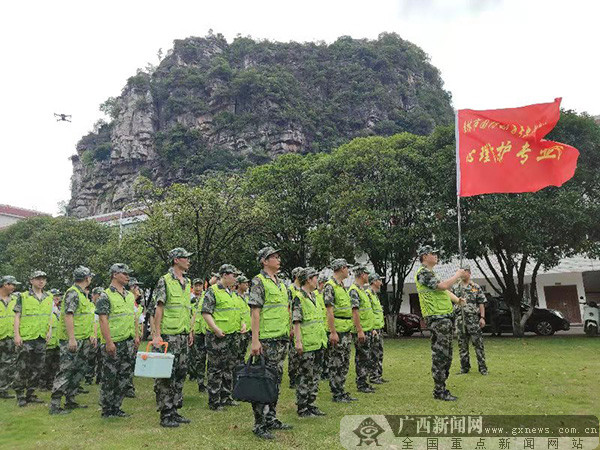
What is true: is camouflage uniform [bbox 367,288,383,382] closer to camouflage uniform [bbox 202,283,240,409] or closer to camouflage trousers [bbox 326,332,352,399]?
camouflage trousers [bbox 326,332,352,399]

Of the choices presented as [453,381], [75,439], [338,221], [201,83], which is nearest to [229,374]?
→ [75,439]

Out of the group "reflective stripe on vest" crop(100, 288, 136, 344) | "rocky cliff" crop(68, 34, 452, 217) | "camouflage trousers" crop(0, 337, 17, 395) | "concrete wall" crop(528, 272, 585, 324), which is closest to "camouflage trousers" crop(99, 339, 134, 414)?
"reflective stripe on vest" crop(100, 288, 136, 344)

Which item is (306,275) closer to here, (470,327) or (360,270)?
(360,270)

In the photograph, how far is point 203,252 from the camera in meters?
16.7

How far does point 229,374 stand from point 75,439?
7.50 feet

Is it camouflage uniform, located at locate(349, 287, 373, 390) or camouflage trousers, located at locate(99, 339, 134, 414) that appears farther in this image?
camouflage uniform, located at locate(349, 287, 373, 390)

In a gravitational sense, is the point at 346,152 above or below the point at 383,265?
above

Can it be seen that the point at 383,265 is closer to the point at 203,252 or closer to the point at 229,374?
the point at 203,252

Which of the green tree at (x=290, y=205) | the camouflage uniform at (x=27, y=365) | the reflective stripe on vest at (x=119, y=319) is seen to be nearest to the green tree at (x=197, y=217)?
the green tree at (x=290, y=205)

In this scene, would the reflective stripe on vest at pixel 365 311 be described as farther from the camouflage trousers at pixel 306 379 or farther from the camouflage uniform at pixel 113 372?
the camouflage uniform at pixel 113 372

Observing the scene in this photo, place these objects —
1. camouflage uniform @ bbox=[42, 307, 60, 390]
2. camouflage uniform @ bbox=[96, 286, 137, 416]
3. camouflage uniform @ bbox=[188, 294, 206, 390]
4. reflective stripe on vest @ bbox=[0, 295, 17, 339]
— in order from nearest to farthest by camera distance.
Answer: camouflage uniform @ bbox=[96, 286, 137, 416] → reflective stripe on vest @ bbox=[0, 295, 17, 339] → camouflage uniform @ bbox=[188, 294, 206, 390] → camouflage uniform @ bbox=[42, 307, 60, 390]

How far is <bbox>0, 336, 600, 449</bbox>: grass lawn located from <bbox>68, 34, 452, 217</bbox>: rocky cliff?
161 feet

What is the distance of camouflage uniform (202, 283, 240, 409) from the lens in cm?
644

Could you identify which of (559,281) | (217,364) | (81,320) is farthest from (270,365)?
(559,281)
